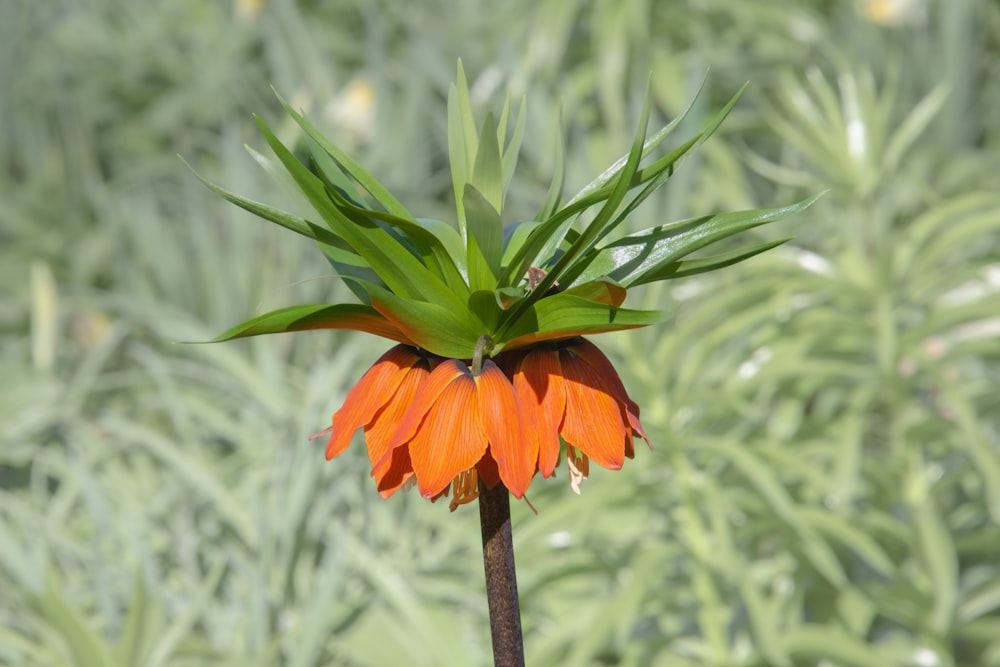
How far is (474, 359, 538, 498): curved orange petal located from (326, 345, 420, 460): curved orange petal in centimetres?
4

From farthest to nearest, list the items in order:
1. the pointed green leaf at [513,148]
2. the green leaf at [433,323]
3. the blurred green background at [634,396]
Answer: the blurred green background at [634,396] < the pointed green leaf at [513,148] < the green leaf at [433,323]

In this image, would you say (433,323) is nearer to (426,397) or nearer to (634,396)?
(426,397)

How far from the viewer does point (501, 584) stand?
0.42 meters

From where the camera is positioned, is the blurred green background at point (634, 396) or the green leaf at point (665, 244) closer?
the green leaf at point (665, 244)

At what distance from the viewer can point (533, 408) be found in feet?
1.47

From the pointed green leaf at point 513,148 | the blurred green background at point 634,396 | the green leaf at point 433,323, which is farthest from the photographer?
the blurred green background at point 634,396

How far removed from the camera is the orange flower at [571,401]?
0.45 m

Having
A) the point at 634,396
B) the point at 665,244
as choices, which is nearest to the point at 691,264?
the point at 665,244

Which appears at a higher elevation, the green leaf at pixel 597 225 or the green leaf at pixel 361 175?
the green leaf at pixel 361 175

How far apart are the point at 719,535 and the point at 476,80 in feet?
4.51

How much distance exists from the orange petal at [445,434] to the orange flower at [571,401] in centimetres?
2

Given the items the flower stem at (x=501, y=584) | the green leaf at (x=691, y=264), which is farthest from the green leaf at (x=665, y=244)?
the flower stem at (x=501, y=584)

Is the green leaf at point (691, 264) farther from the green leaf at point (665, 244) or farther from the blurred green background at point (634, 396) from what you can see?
the blurred green background at point (634, 396)

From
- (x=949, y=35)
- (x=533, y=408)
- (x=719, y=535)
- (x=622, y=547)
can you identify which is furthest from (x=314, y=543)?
→ (x=949, y=35)
